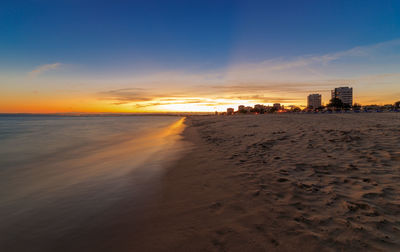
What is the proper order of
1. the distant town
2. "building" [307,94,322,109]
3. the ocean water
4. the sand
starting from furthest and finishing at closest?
"building" [307,94,322,109]
the distant town
the ocean water
the sand

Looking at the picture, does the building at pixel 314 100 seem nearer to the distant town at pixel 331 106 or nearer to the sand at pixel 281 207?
the distant town at pixel 331 106

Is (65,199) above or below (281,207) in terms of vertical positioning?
below

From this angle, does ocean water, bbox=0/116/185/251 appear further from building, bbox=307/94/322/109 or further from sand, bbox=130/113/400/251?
building, bbox=307/94/322/109

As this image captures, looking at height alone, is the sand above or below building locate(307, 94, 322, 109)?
below

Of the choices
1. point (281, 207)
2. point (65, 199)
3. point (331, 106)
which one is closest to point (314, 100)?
point (331, 106)

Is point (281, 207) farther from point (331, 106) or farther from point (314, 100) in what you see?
point (314, 100)

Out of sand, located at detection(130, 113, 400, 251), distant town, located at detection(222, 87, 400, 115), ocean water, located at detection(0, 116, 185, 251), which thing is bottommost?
ocean water, located at detection(0, 116, 185, 251)

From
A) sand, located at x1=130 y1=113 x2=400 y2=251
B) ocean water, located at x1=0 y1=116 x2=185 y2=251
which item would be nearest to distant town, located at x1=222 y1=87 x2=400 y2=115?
sand, located at x1=130 y1=113 x2=400 y2=251

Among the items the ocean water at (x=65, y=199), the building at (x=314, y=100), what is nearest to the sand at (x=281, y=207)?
the ocean water at (x=65, y=199)

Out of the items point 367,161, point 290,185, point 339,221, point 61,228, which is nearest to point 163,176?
point 61,228

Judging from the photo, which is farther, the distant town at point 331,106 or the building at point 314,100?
the building at point 314,100

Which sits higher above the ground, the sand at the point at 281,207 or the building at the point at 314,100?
the building at the point at 314,100

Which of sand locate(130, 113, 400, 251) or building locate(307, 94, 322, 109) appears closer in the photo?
sand locate(130, 113, 400, 251)

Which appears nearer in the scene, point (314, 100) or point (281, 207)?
point (281, 207)
